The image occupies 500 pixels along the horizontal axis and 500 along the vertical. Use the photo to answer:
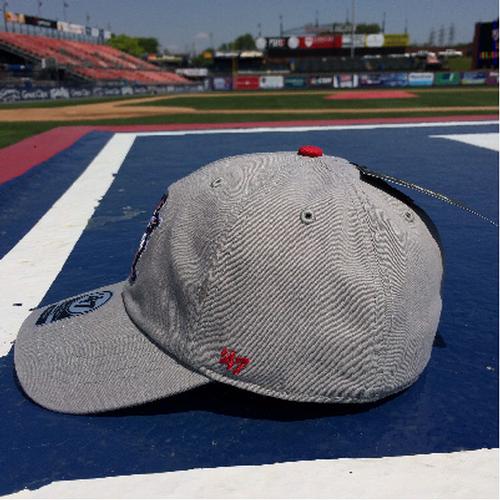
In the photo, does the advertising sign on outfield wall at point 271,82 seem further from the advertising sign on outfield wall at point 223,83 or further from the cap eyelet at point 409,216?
the cap eyelet at point 409,216

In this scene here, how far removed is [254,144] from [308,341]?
10.3 meters

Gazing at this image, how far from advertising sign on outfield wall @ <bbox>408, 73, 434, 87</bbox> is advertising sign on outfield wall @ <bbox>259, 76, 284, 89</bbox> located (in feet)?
35.7

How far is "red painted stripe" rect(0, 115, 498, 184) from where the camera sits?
9.24 meters

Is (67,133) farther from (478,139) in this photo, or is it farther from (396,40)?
(396,40)

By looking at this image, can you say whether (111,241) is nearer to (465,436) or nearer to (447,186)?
(465,436)

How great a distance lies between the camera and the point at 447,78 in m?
42.2

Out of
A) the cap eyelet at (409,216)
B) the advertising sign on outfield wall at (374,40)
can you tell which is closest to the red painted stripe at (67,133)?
the cap eyelet at (409,216)

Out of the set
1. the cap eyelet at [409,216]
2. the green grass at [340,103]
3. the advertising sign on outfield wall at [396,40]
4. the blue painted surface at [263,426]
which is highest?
the advertising sign on outfield wall at [396,40]

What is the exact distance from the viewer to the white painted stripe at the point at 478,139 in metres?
11.2

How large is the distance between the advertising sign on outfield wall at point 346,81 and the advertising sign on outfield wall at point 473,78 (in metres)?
9.23

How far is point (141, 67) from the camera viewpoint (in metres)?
58.9

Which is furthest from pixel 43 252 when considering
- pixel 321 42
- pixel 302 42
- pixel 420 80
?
pixel 321 42

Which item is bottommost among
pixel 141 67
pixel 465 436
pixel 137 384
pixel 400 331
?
pixel 465 436

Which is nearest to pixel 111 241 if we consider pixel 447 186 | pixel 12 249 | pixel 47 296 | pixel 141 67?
pixel 12 249
